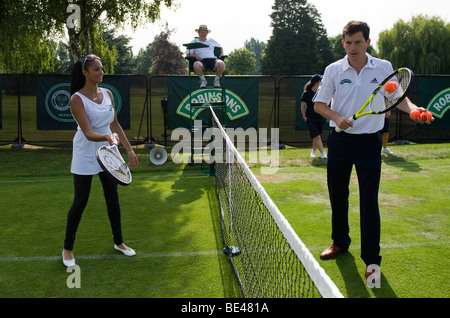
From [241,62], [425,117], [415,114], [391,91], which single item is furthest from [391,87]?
[241,62]

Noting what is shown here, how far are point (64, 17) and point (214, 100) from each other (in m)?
7.64

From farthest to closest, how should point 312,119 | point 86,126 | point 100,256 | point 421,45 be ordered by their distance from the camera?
point 421,45 → point 312,119 → point 100,256 → point 86,126

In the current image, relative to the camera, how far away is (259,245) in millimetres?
4664

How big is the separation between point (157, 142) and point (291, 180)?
285 inches

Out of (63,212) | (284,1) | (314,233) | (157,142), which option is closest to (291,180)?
(314,233)

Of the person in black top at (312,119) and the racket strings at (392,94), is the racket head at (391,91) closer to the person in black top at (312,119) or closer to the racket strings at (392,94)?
the racket strings at (392,94)

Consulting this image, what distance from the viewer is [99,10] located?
57.1 feet

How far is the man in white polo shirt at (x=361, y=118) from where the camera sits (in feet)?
13.7

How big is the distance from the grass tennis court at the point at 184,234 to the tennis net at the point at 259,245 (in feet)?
0.60

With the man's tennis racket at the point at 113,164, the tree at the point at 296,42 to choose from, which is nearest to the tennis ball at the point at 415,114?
the man's tennis racket at the point at 113,164

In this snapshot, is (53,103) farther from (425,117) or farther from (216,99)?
(425,117)
